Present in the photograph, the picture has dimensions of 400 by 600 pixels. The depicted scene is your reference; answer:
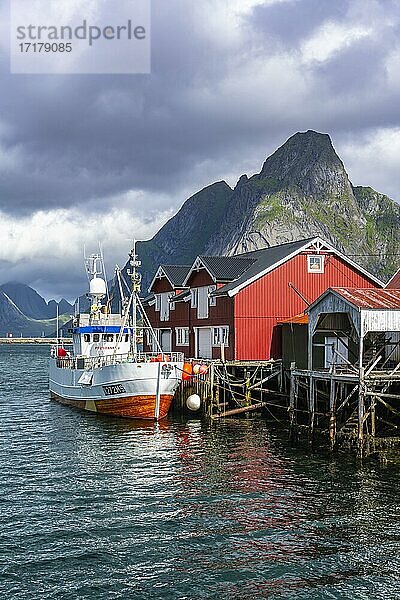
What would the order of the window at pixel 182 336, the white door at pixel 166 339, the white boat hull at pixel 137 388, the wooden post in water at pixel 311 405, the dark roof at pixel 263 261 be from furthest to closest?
1. the white door at pixel 166 339
2. the window at pixel 182 336
3. the dark roof at pixel 263 261
4. the white boat hull at pixel 137 388
5. the wooden post in water at pixel 311 405

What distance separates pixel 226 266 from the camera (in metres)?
48.0

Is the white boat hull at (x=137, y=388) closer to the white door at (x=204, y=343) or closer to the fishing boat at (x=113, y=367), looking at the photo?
the fishing boat at (x=113, y=367)

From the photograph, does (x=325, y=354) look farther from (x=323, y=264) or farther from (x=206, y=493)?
(x=206, y=493)

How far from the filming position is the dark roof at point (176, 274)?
2116 inches

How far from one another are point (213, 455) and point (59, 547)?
11.8 meters

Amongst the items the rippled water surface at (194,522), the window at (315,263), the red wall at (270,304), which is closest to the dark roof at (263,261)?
the red wall at (270,304)

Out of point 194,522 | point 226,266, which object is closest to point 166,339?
point 226,266

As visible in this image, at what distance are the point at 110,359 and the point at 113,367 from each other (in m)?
4.69

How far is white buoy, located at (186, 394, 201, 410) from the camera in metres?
38.6

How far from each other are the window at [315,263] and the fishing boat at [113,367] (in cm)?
1108

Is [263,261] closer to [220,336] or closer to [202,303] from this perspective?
[202,303]

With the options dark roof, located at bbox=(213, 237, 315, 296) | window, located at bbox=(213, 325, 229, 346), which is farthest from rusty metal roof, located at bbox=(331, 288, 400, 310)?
window, located at bbox=(213, 325, 229, 346)

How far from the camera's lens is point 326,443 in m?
29.6

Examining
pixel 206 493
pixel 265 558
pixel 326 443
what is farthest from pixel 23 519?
pixel 326 443
